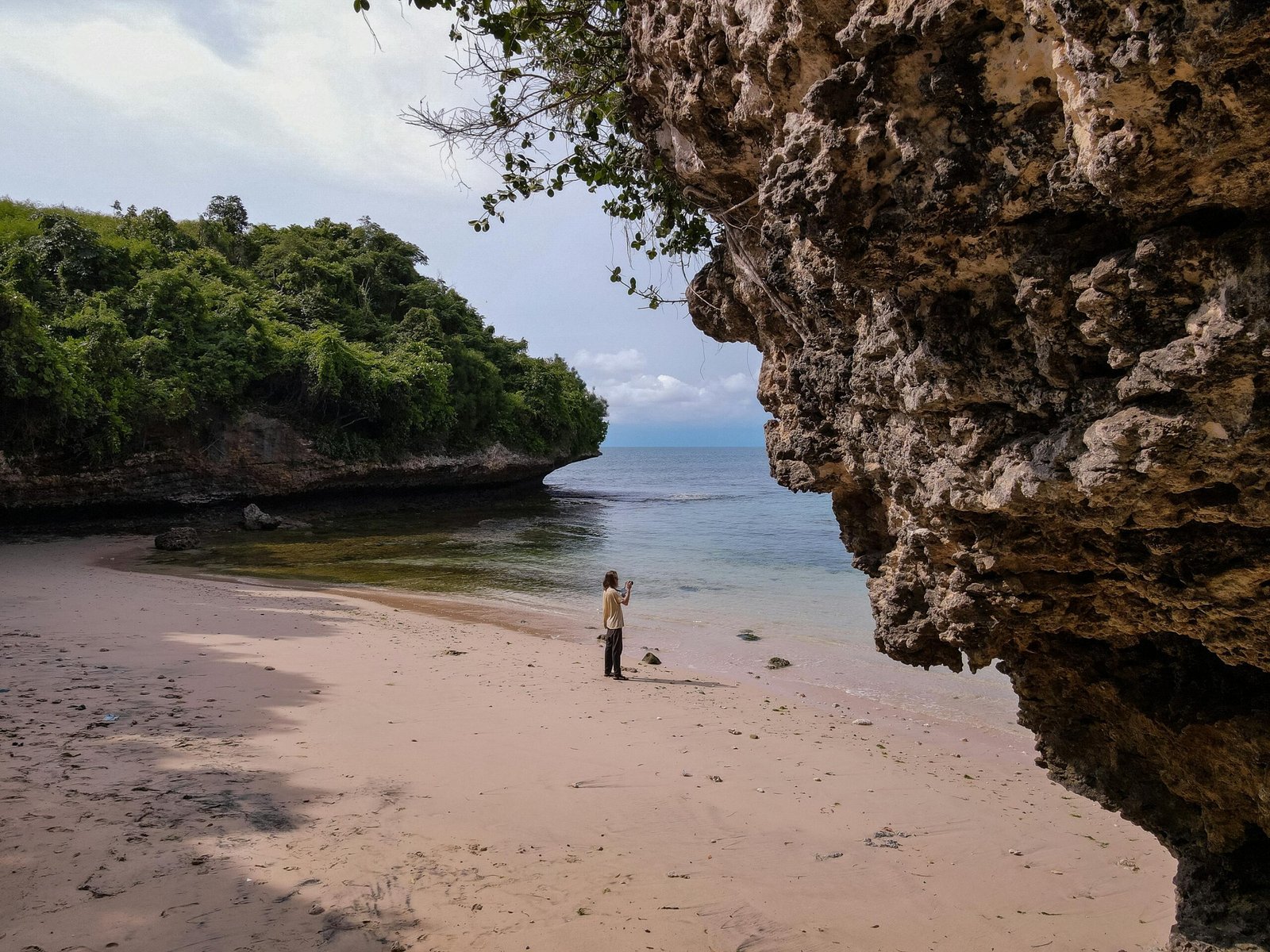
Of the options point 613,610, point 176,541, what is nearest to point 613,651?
point 613,610

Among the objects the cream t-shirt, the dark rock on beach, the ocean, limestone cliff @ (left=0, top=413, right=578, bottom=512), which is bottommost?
the ocean

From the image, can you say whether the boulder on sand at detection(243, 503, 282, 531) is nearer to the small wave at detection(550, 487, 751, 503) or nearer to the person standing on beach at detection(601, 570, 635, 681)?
the small wave at detection(550, 487, 751, 503)

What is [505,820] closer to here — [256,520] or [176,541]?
[176,541]

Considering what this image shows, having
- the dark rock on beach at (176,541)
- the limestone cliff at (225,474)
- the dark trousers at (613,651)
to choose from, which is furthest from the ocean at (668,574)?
the limestone cliff at (225,474)

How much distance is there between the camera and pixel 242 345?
25375 millimetres

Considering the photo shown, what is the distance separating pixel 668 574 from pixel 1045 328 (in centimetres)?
1748

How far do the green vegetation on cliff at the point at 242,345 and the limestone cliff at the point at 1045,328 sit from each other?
67.7 ft

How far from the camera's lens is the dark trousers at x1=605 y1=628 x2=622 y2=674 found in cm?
950

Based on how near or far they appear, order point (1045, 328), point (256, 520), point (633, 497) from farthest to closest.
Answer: point (633, 497) < point (256, 520) < point (1045, 328)

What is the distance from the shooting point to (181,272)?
81.2ft

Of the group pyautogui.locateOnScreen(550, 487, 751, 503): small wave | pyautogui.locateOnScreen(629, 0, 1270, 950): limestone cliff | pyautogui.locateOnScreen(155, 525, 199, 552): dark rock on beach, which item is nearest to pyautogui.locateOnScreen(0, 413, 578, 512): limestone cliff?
pyautogui.locateOnScreen(155, 525, 199, 552): dark rock on beach

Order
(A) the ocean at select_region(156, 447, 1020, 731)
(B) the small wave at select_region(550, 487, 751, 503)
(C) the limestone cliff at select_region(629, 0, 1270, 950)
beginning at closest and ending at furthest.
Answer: (C) the limestone cliff at select_region(629, 0, 1270, 950) < (A) the ocean at select_region(156, 447, 1020, 731) < (B) the small wave at select_region(550, 487, 751, 503)

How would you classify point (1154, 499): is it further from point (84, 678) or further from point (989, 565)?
point (84, 678)

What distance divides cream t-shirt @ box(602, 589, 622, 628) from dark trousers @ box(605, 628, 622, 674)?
0.23ft
